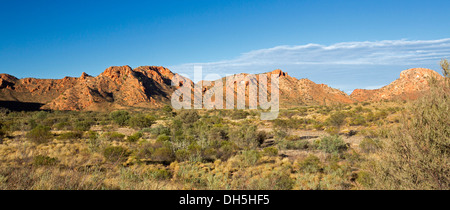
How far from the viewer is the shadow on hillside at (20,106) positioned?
7000 centimetres

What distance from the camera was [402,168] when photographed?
5574mm

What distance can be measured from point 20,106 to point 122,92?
3065 cm

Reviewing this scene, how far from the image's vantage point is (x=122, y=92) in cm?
8888

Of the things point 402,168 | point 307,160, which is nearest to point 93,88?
point 307,160

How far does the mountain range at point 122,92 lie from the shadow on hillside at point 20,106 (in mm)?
1004

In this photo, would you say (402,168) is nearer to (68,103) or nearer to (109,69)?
(68,103)

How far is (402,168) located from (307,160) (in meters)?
7.51

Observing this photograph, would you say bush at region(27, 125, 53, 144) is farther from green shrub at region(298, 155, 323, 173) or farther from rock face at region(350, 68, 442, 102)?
rock face at region(350, 68, 442, 102)

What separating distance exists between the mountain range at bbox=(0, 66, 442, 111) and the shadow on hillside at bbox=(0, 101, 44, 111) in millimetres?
1004

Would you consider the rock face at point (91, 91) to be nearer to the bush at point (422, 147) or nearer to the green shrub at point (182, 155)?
the green shrub at point (182, 155)

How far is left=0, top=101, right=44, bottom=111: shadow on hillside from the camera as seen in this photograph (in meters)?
70.0

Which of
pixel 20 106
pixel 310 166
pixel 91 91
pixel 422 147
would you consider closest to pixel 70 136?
pixel 310 166

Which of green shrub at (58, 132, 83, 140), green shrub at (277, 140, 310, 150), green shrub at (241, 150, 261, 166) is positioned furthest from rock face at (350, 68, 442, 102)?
green shrub at (58, 132, 83, 140)

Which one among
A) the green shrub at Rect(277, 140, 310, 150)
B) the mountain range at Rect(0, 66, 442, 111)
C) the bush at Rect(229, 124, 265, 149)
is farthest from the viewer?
the mountain range at Rect(0, 66, 442, 111)
